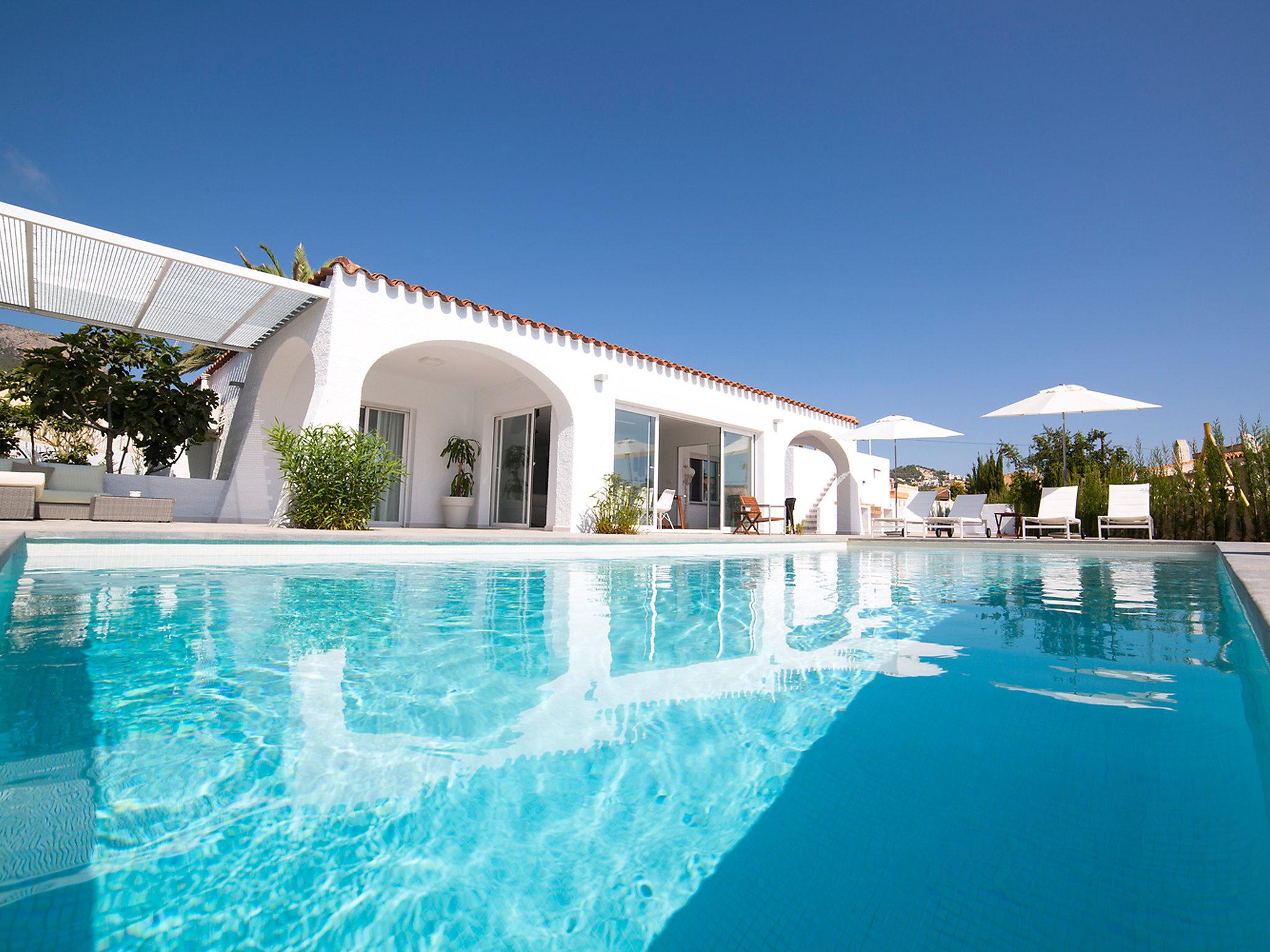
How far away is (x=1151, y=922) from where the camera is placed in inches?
39.6

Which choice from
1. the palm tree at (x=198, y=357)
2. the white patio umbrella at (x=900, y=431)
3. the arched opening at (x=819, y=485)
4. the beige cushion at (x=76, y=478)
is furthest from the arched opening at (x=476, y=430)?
the white patio umbrella at (x=900, y=431)

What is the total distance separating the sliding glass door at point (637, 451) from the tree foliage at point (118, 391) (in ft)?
24.0

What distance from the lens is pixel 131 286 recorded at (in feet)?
25.1

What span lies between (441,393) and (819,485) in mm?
9767

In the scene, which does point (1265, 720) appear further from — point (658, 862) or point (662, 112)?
point (662, 112)

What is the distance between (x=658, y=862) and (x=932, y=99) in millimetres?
14916

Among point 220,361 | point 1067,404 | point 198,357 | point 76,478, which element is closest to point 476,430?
point 220,361

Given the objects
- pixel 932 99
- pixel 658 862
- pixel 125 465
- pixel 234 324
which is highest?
pixel 932 99

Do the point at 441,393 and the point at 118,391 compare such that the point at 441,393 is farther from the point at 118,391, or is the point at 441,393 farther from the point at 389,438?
the point at 118,391

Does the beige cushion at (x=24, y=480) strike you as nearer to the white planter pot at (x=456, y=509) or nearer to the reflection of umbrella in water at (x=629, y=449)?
the white planter pot at (x=456, y=509)

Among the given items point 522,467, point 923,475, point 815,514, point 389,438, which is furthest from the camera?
point 923,475

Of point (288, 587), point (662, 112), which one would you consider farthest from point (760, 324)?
point (288, 587)

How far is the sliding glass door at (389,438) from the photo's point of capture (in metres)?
10.9

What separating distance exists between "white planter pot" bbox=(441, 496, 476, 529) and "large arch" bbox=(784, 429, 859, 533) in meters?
7.46
